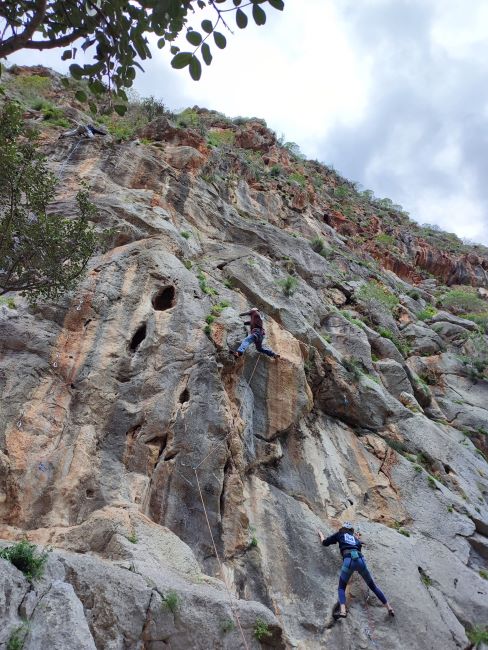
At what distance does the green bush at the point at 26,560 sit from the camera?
6344 millimetres

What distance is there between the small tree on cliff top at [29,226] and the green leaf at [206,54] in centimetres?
720

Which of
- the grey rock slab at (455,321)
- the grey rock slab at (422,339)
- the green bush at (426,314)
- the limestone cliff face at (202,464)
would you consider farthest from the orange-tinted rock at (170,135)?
the grey rock slab at (455,321)

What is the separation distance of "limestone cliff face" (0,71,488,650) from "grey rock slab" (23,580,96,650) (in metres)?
0.02

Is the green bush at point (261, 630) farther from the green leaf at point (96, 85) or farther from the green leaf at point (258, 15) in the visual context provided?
the green leaf at point (258, 15)

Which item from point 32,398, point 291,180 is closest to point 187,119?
point 291,180

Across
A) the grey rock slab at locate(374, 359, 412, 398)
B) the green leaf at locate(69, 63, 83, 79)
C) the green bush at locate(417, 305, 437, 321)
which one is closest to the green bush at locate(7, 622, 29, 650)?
the green leaf at locate(69, 63, 83, 79)

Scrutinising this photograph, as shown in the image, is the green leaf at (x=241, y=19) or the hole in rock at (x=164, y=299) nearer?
the green leaf at (x=241, y=19)

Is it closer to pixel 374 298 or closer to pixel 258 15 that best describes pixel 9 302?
pixel 258 15

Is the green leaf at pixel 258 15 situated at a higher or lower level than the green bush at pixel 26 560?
higher

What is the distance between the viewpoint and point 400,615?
11.4 metres

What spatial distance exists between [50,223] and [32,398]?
159 inches

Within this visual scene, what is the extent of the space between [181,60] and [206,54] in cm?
25

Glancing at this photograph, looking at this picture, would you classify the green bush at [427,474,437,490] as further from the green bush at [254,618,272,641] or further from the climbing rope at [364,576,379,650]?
the green bush at [254,618,272,641]

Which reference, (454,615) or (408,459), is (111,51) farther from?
(408,459)
